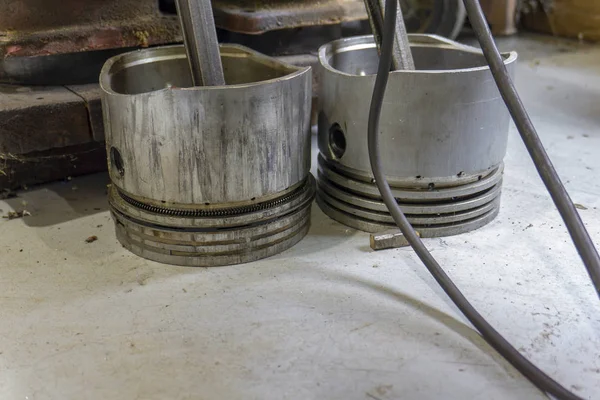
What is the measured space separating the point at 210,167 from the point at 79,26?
561 millimetres

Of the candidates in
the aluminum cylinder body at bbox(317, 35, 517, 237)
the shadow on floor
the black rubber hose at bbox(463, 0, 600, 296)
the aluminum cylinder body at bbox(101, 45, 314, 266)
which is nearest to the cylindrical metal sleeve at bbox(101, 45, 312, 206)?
the aluminum cylinder body at bbox(101, 45, 314, 266)

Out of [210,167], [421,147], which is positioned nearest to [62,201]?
[210,167]

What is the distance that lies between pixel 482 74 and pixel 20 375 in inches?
35.7

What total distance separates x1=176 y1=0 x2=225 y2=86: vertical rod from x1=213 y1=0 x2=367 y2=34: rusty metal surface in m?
0.40

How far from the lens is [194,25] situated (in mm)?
1241

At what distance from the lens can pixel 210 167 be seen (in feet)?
3.80

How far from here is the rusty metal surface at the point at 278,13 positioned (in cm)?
165

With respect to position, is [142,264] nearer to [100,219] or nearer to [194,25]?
[100,219]

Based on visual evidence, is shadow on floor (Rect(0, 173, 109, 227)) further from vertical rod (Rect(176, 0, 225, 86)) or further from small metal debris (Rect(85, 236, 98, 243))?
vertical rod (Rect(176, 0, 225, 86))

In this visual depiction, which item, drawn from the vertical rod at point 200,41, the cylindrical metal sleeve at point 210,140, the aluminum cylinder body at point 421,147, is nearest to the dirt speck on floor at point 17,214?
the cylindrical metal sleeve at point 210,140

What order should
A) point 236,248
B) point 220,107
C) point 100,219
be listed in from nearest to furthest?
point 220,107
point 236,248
point 100,219

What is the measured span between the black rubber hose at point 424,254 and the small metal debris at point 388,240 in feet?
0.20

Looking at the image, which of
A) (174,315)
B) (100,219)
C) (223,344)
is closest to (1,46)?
(100,219)

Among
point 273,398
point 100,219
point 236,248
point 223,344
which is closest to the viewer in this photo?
point 273,398
